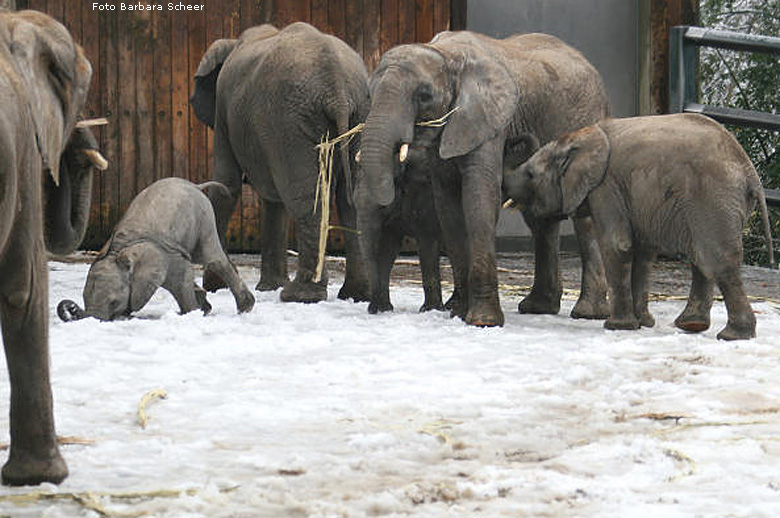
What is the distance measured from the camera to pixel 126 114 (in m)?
13.6

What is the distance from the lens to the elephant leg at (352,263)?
28.7 feet

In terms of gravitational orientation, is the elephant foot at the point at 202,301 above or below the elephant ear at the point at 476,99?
below

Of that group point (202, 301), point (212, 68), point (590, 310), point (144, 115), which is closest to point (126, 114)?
point (144, 115)

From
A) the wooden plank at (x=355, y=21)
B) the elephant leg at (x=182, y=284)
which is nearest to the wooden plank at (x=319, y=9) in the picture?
the wooden plank at (x=355, y=21)

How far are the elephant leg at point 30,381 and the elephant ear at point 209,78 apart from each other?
6.57 m

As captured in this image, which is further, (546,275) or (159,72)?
(159,72)

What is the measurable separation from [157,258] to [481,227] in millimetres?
1874

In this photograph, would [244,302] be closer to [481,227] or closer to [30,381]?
[481,227]

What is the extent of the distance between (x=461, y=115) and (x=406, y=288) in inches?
110

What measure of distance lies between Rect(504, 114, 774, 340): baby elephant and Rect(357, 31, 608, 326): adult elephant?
38 cm

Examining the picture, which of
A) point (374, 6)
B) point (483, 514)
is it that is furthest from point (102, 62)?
point (483, 514)

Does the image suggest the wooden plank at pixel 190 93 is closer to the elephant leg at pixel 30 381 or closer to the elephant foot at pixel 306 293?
the elephant foot at pixel 306 293

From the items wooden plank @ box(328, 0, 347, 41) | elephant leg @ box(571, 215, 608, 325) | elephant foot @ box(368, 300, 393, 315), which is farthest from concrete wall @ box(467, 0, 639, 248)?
elephant foot @ box(368, 300, 393, 315)

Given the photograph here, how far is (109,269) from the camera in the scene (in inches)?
286
